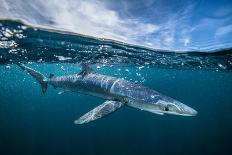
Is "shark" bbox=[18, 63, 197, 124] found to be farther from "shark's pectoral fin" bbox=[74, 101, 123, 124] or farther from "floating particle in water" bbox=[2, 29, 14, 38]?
"floating particle in water" bbox=[2, 29, 14, 38]

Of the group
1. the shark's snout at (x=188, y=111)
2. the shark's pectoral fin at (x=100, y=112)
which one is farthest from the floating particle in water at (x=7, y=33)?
the shark's snout at (x=188, y=111)

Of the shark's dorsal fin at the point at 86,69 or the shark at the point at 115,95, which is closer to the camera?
the shark at the point at 115,95

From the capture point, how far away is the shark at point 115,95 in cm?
820

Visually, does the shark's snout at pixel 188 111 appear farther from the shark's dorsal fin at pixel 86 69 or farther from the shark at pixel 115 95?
the shark's dorsal fin at pixel 86 69

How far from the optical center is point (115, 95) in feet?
32.7

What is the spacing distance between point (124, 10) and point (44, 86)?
7445 mm

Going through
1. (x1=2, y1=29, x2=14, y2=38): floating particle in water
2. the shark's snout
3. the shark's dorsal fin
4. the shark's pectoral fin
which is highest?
(x1=2, y1=29, x2=14, y2=38): floating particle in water

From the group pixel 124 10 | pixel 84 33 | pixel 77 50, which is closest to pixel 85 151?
pixel 77 50

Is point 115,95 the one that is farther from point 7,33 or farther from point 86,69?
point 7,33

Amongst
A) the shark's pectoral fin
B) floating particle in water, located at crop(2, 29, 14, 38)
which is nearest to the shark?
the shark's pectoral fin

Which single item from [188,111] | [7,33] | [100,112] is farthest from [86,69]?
[188,111]

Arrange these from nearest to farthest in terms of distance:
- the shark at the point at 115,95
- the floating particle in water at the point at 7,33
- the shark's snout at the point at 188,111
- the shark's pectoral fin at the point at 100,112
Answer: the shark's snout at the point at 188,111 → the shark at the point at 115,95 → the shark's pectoral fin at the point at 100,112 → the floating particle in water at the point at 7,33

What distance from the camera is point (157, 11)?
895 cm

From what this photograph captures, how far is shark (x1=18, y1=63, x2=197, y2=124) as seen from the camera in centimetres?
820
